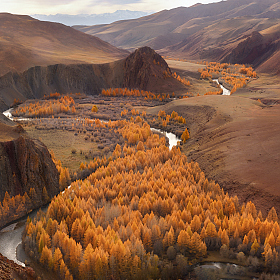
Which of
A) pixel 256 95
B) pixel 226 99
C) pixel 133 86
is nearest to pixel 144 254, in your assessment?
pixel 226 99

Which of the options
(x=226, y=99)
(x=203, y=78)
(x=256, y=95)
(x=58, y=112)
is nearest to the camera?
(x=226, y=99)

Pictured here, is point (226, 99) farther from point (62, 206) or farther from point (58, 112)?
point (62, 206)

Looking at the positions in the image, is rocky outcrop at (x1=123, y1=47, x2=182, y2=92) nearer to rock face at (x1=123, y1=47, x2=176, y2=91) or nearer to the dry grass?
rock face at (x1=123, y1=47, x2=176, y2=91)

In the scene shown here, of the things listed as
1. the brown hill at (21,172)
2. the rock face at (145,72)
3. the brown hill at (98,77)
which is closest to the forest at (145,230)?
the brown hill at (21,172)

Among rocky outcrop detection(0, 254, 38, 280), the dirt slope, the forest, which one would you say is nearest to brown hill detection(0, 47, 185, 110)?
the dirt slope

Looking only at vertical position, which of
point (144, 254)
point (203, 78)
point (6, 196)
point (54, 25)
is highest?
point (54, 25)

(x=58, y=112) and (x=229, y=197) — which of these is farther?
(x=58, y=112)

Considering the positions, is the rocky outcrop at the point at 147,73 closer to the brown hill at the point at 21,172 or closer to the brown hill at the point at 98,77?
the brown hill at the point at 98,77
